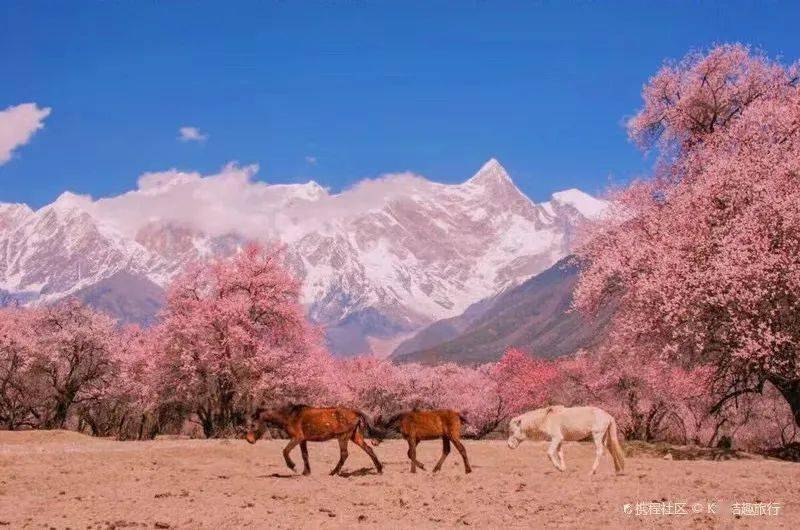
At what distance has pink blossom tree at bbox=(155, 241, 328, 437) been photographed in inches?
1790

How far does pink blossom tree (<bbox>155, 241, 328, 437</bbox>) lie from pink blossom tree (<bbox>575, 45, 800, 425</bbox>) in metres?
22.0

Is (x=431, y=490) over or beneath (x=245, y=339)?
beneath

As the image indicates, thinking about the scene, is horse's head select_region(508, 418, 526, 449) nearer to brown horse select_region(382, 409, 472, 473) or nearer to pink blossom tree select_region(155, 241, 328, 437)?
brown horse select_region(382, 409, 472, 473)

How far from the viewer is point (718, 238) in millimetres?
26734

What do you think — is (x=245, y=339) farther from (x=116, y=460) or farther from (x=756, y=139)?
(x=756, y=139)

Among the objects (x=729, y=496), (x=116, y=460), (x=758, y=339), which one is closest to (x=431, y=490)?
(x=729, y=496)

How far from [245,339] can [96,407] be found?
Result: 93.5ft

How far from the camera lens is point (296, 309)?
48312mm

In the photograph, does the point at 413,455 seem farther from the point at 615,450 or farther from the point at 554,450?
the point at 615,450

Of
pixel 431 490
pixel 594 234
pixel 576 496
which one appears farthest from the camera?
pixel 594 234

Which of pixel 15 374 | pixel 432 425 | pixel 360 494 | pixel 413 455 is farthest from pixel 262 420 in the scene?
pixel 15 374

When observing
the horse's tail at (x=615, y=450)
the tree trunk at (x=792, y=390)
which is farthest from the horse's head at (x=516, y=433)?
the tree trunk at (x=792, y=390)

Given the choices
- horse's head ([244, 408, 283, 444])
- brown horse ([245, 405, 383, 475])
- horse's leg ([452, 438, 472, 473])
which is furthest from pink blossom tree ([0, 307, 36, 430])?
horse's leg ([452, 438, 472, 473])

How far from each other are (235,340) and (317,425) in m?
26.6
